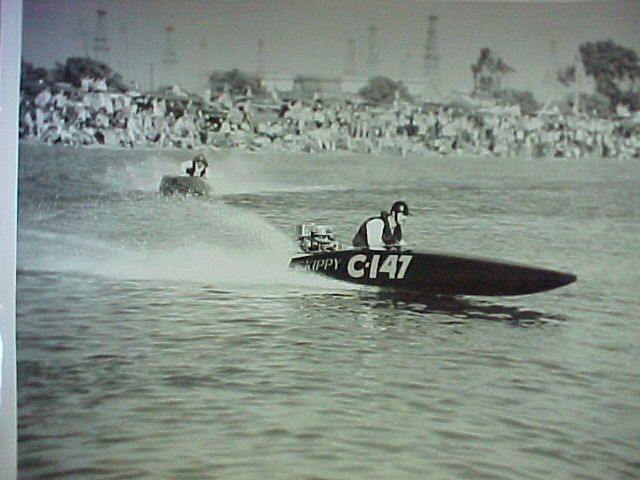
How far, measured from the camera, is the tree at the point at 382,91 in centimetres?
263

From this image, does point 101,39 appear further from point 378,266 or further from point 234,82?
point 378,266

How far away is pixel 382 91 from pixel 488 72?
0.38 meters

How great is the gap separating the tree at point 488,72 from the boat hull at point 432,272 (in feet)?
2.02

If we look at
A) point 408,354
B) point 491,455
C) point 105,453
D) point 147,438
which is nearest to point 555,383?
point 491,455

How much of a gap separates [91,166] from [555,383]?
182 cm

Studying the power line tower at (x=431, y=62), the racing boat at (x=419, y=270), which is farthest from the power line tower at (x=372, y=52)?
the racing boat at (x=419, y=270)

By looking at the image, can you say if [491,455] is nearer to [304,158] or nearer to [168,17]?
[304,158]

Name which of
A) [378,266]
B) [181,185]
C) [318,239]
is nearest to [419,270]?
[378,266]

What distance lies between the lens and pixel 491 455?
7.77 feet

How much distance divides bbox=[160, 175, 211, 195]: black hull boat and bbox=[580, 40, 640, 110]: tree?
144 cm

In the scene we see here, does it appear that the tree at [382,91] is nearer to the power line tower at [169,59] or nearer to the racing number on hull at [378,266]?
the racing number on hull at [378,266]

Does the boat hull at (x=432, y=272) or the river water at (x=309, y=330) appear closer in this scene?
the river water at (x=309, y=330)

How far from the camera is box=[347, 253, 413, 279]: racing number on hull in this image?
8.54 feet

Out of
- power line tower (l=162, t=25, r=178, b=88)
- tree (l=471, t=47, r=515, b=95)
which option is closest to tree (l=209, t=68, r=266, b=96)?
power line tower (l=162, t=25, r=178, b=88)
